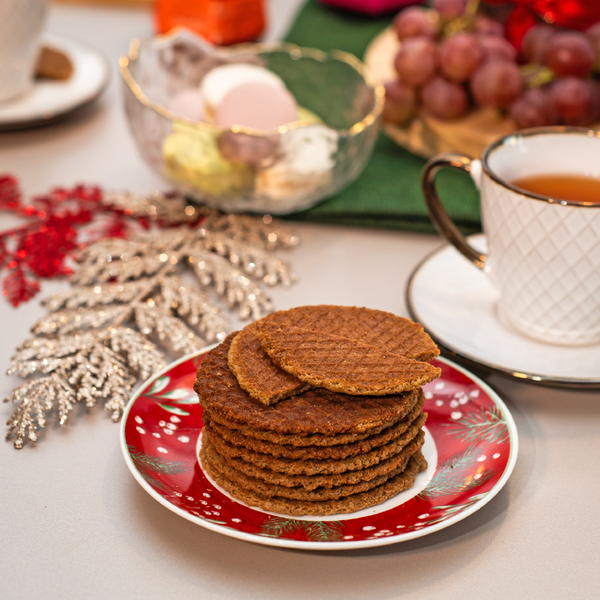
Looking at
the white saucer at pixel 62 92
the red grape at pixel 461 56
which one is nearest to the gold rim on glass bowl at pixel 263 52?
the red grape at pixel 461 56

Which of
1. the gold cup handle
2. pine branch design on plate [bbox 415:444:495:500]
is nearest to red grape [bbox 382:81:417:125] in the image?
the gold cup handle

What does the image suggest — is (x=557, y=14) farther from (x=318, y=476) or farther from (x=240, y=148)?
(x=318, y=476)

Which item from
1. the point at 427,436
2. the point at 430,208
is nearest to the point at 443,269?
the point at 430,208

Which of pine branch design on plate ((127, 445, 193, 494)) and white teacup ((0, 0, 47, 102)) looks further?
white teacup ((0, 0, 47, 102))

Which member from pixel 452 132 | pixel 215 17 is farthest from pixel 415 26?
pixel 215 17

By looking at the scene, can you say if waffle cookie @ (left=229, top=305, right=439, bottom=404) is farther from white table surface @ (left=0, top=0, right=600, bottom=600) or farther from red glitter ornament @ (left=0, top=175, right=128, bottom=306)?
red glitter ornament @ (left=0, top=175, right=128, bottom=306)

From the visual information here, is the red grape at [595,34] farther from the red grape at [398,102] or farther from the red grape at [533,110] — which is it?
the red grape at [398,102]

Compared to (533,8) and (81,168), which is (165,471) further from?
(533,8)
